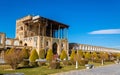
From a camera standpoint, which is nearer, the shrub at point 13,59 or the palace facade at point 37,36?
the shrub at point 13,59

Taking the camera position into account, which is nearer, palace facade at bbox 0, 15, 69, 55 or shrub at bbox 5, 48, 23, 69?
shrub at bbox 5, 48, 23, 69

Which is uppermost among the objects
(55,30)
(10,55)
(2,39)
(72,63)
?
(55,30)

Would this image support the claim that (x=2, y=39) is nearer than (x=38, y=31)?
Yes

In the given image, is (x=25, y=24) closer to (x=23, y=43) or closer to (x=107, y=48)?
(x=23, y=43)

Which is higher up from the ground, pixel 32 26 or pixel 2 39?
pixel 32 26

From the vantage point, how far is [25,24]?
5078 cm

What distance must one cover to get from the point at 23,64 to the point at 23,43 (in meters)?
25.3

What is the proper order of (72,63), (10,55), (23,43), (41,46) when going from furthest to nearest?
1. (23,43)
2. (41,46)
3. (72,63)
4. (10,55)

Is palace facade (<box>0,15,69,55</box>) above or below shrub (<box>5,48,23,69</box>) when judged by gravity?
above

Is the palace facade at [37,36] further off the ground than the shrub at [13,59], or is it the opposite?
the palace facade at [37,36]

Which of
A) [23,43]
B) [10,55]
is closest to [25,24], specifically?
[23,43]

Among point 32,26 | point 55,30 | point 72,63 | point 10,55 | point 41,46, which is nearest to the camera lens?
point 10,55

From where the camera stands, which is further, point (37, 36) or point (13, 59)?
point (37, 36)

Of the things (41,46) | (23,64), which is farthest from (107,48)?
(23,64)
